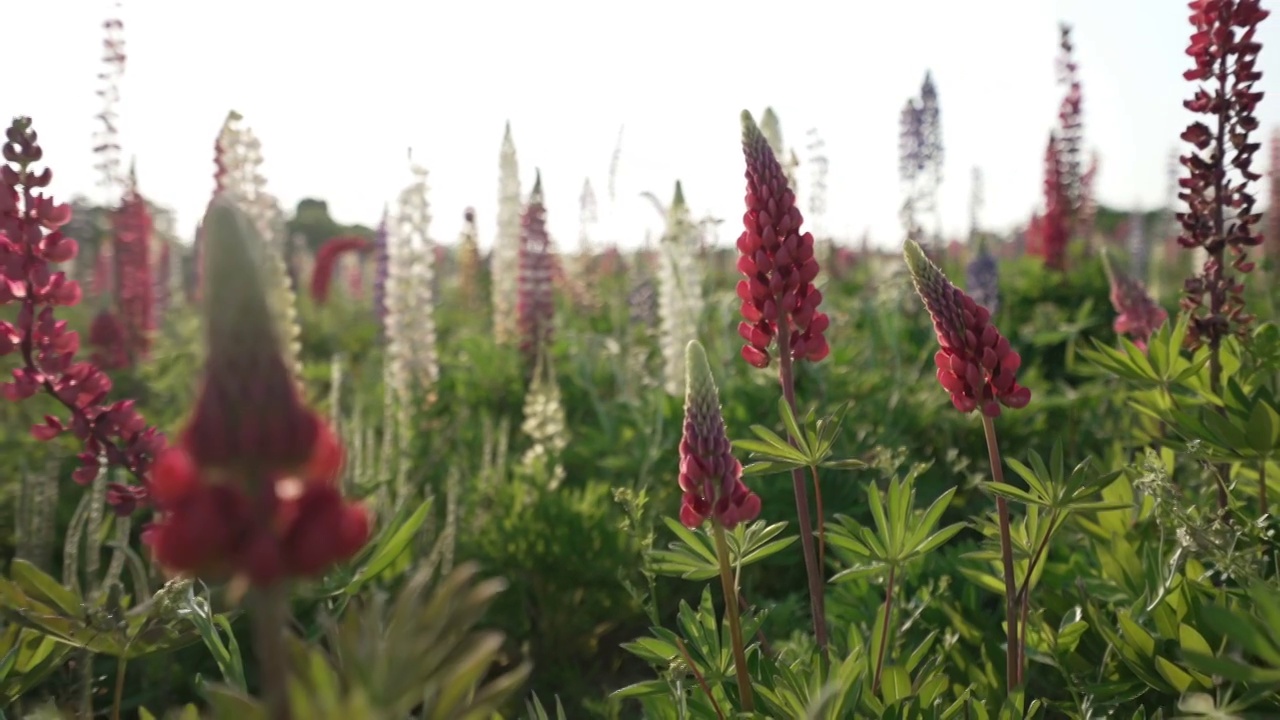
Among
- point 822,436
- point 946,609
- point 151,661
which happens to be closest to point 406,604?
point 822,436

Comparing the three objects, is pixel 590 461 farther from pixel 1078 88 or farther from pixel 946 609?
pixel 1078 88

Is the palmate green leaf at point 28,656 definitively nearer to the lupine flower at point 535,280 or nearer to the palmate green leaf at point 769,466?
the palmate green leaf at point 769,466

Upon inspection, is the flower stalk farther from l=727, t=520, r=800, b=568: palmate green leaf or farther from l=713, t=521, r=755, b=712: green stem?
l=713, t=521, r=755, b=712: green stem

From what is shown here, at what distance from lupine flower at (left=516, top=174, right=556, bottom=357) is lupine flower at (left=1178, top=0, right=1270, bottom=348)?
11.1ft

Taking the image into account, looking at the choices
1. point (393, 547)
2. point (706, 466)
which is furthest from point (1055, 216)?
point (393, 547)

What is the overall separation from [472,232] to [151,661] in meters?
6.58

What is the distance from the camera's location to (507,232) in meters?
7.18

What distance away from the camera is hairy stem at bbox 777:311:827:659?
1.77 metres

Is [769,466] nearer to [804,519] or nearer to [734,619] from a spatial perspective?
[804,519]

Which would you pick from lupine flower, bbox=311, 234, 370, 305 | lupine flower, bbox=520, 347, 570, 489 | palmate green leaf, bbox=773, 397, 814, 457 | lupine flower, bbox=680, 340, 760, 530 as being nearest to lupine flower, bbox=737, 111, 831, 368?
palmate green leaf, bbox=773, 397, 814, 457

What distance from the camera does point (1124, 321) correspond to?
349 centimetres

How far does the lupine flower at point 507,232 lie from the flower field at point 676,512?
1534 millimetres

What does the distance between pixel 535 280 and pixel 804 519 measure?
408cm

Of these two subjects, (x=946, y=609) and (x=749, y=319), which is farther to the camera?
(x=946, y=609)
